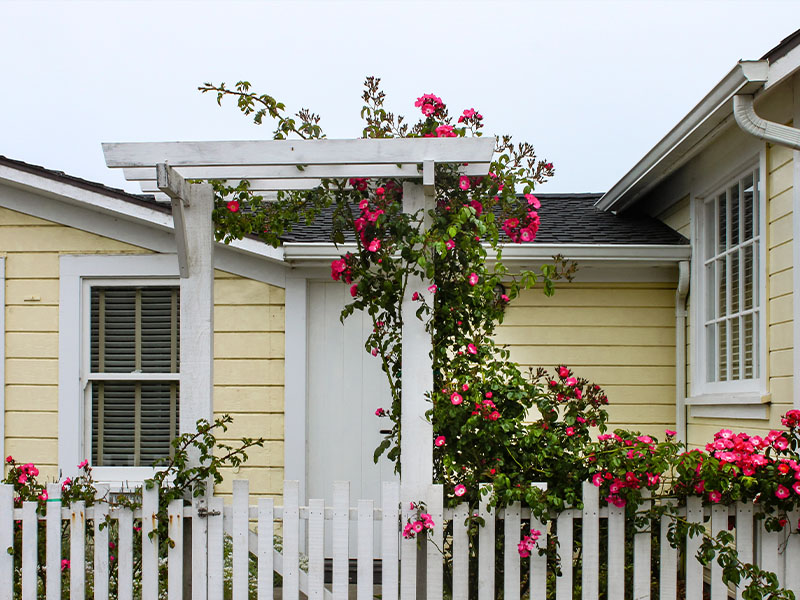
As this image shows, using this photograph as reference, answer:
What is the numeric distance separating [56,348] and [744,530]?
15.4 feet

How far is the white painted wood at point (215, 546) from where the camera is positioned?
3676mm

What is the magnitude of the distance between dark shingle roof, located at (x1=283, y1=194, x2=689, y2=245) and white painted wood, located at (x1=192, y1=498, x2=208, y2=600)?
2438mm

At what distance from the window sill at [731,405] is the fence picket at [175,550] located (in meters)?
3.11

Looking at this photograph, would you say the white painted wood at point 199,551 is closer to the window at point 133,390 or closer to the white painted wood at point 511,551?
the white painted wood at point 511,551

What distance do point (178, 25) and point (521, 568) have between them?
17396mm

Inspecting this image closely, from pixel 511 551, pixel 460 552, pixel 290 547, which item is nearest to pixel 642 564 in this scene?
pixel 511 551

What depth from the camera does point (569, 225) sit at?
21.3 ft

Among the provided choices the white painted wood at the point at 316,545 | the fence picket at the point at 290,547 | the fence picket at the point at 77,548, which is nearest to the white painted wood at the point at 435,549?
the white painted wood at the point at 316,545

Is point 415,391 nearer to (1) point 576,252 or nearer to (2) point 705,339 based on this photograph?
(1) point 576,252

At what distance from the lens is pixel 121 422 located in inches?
227

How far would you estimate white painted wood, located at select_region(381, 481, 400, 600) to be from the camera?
3.60 meters

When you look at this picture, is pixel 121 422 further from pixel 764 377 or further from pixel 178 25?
pixel 178 25

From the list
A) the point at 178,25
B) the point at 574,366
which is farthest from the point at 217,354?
the point at 178,25

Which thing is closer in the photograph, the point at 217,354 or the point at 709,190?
the point at 709,190
